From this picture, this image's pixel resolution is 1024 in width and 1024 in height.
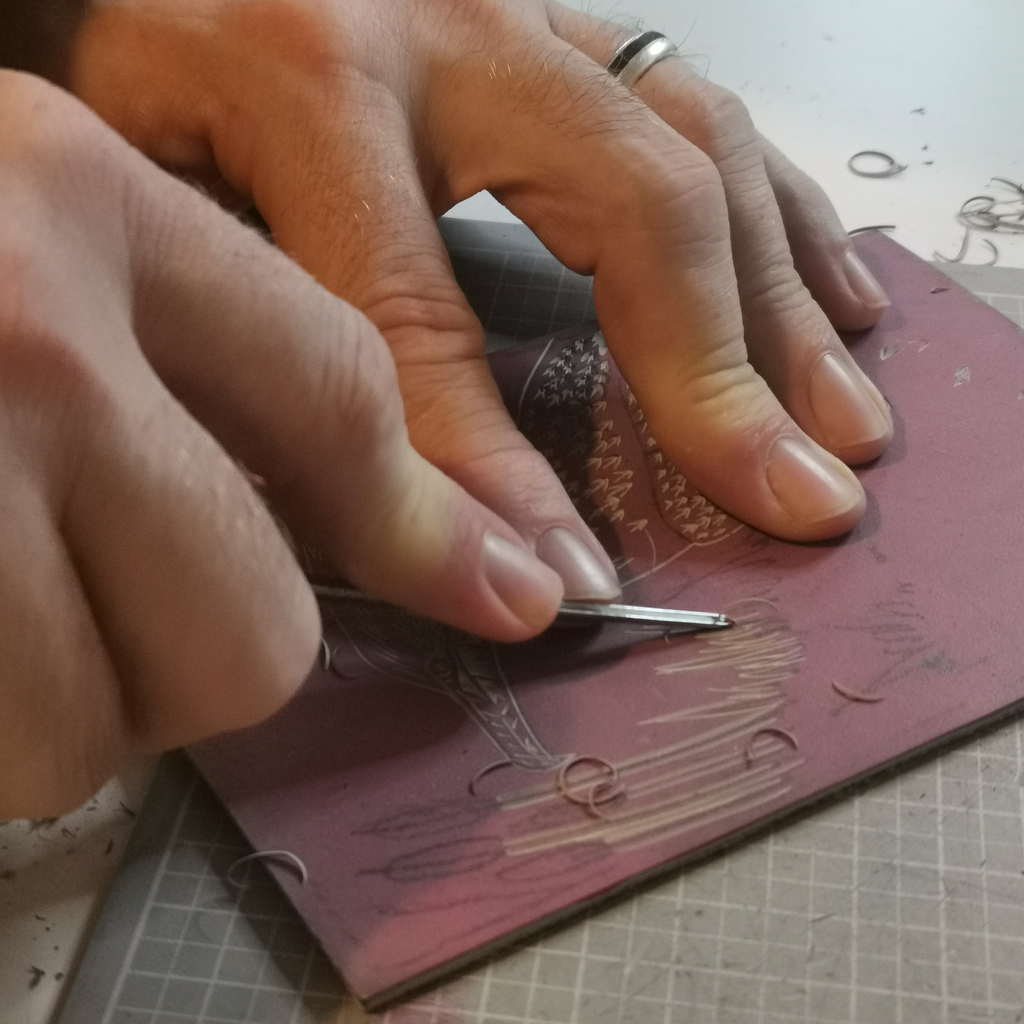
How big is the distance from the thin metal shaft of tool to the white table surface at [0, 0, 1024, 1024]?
49 centimetres

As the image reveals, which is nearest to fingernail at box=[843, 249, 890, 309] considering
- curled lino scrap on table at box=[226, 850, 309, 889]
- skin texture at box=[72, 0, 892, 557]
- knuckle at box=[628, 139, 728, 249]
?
skin texture at box=[72, 0, 892, 557]

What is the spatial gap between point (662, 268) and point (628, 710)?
0.28 metres

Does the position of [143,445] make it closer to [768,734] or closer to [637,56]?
[768,734]

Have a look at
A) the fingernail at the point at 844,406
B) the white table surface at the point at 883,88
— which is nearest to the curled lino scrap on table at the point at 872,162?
the white table surface at the point at 883,88

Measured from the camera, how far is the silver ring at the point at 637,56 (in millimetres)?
776

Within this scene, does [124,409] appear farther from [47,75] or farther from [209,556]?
[47,75]

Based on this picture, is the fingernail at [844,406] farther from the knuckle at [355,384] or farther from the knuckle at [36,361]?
the knuckle at [36,361]

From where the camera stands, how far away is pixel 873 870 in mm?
502

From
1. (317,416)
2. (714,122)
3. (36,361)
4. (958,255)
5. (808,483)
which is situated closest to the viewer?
(36,361)

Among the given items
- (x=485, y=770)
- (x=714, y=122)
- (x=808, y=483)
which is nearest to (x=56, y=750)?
(x=485, y=770)

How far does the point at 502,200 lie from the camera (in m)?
0.72

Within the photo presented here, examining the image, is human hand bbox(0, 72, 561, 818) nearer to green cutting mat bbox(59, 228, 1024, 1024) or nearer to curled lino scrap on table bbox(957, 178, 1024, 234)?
green cutting mat bbox(59, 228, 1024, 1024)

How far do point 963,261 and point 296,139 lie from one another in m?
0.59

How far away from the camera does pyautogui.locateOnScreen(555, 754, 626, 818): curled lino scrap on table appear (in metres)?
0.51
